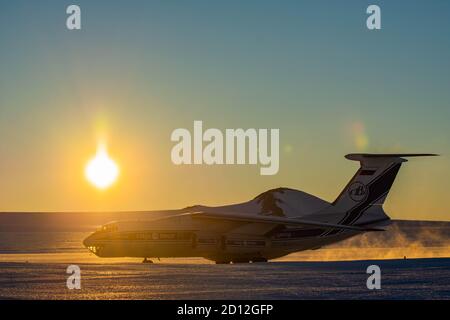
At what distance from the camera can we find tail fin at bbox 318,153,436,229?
198ft

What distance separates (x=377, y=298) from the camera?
110ft

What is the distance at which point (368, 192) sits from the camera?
61.1m

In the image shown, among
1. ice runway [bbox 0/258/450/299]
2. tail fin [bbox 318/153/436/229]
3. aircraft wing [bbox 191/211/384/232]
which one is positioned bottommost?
ice runway [bbox 0/258/450/299]

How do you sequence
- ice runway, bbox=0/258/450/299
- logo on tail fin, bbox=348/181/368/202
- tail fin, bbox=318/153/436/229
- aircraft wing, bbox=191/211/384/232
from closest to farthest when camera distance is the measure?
ice runway, bbox=0/258/450/299, aircraft wing, bbox=191/211/384/232, tail fin, bbox=318/153/436/229, logo on tail fin, bbox=348/181/368/202

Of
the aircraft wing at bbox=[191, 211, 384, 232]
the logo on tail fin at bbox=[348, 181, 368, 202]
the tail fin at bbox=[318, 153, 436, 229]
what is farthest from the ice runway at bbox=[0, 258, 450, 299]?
the logo on tail fin at bbox=[348, 181, 368, 202]

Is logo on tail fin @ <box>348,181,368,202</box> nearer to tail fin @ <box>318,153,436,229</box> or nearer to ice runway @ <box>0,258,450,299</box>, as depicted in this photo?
tail fin @ <box>318,153,436,229</box>

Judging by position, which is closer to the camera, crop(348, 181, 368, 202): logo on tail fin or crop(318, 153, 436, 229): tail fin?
crop(318, 153, 436, 229): tail fin

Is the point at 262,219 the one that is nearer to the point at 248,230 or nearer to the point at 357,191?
the point at 248,230

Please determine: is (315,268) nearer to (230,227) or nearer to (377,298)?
(230,227)

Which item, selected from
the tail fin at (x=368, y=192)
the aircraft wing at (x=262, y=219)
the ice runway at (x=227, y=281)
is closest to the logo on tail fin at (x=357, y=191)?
the tail fin at (x=368, y=192)

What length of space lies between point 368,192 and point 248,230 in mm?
9442

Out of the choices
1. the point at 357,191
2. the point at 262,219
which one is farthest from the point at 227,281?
the point at 357,191

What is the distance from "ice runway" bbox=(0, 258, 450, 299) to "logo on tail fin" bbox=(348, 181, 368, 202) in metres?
8.22
